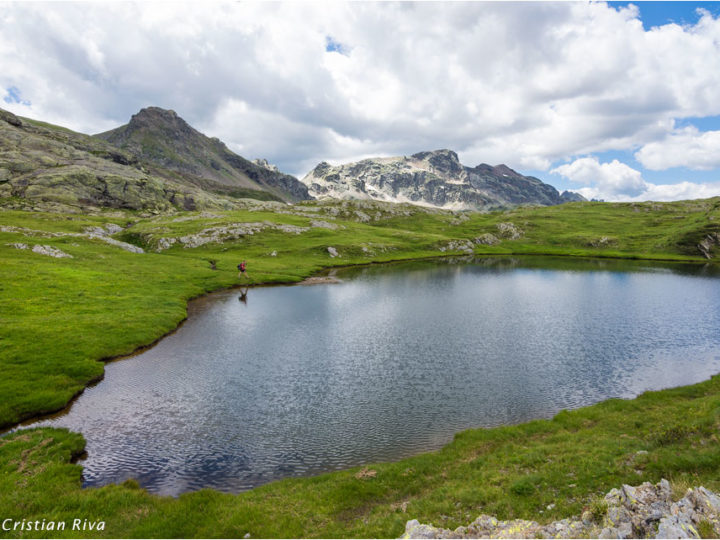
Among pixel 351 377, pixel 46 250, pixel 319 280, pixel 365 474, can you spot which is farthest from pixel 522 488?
pixel 46 250

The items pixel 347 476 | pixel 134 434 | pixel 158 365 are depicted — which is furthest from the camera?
pixel 158 365

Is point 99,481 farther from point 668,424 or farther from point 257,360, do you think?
point 668,424

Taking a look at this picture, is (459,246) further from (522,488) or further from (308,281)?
(522,488)

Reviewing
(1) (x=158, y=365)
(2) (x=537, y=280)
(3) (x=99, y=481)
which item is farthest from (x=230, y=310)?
(2) (x=537, y=280)

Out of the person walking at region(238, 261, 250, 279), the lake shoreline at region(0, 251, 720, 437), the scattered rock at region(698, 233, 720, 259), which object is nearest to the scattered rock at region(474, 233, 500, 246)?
the lake shoreline at region(0, 251, 720, 437)

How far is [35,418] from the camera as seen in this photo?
28266 mm

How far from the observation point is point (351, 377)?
121 ft

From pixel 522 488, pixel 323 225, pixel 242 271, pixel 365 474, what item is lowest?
pixel 365 474

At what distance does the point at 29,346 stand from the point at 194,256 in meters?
83.9

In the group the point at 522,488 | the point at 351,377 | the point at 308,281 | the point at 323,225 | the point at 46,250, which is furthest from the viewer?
the point at 323,225

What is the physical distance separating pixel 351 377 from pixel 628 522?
90.6 ft

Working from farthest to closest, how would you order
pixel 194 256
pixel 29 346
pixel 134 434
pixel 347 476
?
pixel 194 256 → pixel 29 346 → pixel 134 434 → pixel 347 476

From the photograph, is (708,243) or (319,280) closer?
(319,280)

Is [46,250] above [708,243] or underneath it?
underneath
